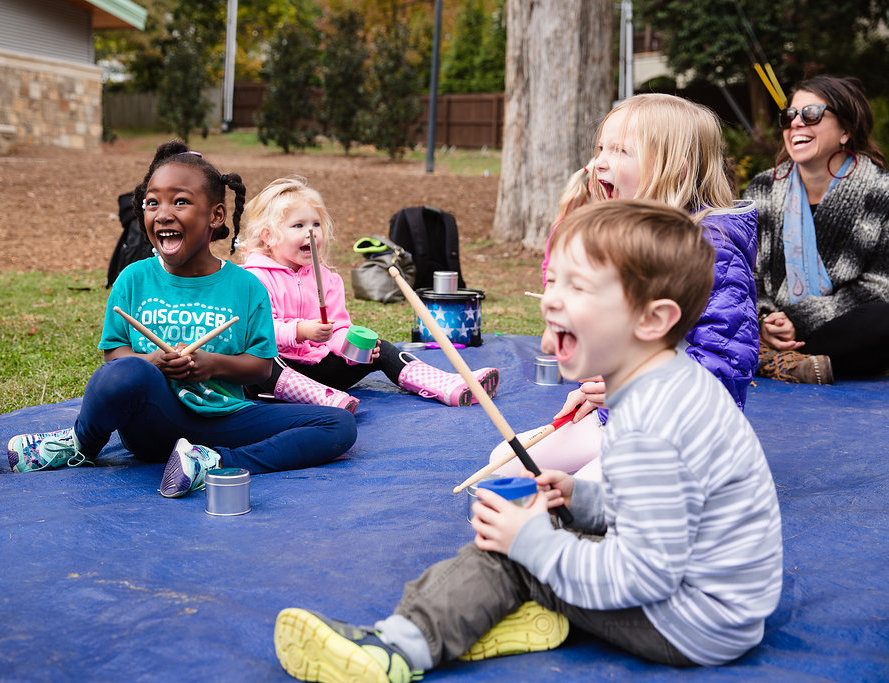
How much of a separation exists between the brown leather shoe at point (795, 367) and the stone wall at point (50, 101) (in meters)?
13.4

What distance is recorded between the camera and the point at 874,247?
4164 mm

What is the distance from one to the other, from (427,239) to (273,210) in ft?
8.07

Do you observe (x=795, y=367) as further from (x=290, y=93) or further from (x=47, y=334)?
(x=290, y=93)

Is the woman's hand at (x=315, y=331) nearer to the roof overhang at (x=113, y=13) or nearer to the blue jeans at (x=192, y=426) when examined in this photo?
the blue jeans at (x=192, y=426)

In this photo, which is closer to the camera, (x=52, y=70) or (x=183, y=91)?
(x=52, y=70)

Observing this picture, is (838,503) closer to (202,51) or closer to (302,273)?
(302,273)

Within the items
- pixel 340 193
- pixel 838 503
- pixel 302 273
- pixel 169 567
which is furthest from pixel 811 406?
pixel 340 193

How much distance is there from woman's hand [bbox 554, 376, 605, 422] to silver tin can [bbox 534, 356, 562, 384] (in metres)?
1.42

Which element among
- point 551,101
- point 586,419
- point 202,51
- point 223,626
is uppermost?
point 202,51

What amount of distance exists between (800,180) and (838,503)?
2141 mm

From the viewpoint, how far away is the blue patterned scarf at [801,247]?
4.20 metres

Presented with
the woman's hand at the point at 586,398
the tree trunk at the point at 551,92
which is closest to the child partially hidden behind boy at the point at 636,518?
the woman's hand at the point at 586,398

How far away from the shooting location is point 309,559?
2.08 metres

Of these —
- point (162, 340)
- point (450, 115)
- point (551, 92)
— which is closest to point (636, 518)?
point (162, 340)
